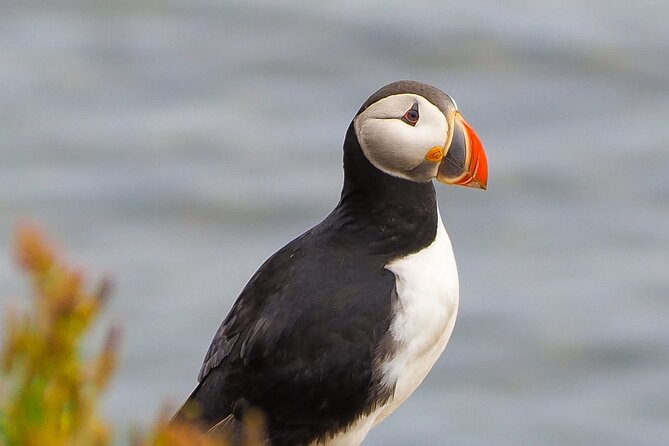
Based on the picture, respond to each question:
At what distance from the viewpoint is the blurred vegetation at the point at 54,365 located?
6.93 feet

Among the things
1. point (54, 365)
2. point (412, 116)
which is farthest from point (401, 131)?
point (54, 365)

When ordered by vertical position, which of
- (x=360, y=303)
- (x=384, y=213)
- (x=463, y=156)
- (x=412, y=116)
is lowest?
(x=360, y=303)

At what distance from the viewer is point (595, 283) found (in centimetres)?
1122

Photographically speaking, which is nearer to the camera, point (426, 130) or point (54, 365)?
point (54, 365)

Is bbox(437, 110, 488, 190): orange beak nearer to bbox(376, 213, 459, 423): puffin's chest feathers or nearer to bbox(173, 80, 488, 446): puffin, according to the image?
bbox(173, 80, 488, 446): puffin

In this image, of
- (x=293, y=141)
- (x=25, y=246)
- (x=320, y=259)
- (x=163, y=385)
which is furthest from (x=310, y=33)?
(x=25, y=246)

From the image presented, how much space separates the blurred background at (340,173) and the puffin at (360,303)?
15.5 feet

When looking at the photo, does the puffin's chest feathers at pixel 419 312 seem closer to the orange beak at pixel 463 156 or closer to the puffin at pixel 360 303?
the puffin at pixel 360 303

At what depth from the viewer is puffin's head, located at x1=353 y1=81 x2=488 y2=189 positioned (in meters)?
4.75

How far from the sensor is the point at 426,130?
4.76 metres

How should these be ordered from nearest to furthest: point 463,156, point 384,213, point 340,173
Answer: point 463,156, point 384,213, point 340,173

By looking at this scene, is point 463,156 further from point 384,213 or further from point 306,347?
point 306,347

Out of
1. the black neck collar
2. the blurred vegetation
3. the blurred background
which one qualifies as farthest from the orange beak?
the blurred background

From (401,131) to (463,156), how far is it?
197mm
